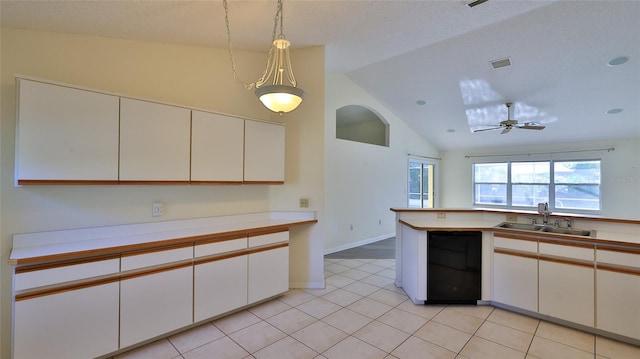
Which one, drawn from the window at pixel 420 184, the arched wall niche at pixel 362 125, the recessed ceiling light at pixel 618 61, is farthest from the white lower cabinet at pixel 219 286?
the window at pixel 420 184

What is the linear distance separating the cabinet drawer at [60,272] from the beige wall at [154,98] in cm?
49

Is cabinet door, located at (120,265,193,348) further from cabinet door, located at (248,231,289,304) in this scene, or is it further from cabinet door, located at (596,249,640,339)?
cabinet door, located at (596,249,640,339)

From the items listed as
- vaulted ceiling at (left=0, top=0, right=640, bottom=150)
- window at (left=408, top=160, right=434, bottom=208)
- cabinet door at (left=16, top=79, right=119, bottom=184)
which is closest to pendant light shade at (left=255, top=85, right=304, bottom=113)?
vaulted ceiling at (left=0, top=0, right=640, bottom=150)

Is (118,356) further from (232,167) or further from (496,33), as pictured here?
(496,33)

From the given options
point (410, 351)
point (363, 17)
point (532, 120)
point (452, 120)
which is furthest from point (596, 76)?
point (410, 351)

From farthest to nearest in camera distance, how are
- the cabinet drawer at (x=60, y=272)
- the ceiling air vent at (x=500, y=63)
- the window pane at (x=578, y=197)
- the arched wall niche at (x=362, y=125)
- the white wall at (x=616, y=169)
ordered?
the arched wall niche at (x=362, y=125) → the window pane at (x=578, y=197) → the white wall at (x=616, y=169) → the ceiling air vent at (x=500, y=63) → the cabinet drawer at (x=60, y=272)

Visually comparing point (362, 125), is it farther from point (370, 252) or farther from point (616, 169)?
point (616, 169)

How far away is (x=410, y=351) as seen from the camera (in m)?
2.22

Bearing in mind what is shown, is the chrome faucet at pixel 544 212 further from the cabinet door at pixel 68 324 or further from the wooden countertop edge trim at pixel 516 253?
the cabinet door at pixel 68 324

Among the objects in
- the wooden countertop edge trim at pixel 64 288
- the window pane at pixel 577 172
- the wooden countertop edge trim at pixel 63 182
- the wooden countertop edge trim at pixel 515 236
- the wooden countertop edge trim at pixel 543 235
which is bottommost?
the wooden countertop edge trim at pixel 64 288

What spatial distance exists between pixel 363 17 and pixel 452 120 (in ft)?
14.9

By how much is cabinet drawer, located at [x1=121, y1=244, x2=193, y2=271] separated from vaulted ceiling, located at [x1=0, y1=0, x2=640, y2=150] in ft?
6.25

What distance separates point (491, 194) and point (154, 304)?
8624 mm

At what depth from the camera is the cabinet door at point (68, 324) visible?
5.80ft
